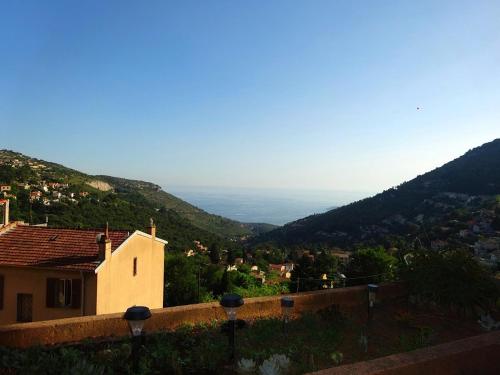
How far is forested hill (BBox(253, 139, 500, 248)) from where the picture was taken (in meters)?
56.6

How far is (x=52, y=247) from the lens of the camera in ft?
46.3

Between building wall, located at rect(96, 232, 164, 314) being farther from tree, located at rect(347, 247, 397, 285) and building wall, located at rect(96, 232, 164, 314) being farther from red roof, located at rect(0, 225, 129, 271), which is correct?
tree, located at rect(347, 247, 397, 285)

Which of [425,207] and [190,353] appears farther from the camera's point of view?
[425,207]

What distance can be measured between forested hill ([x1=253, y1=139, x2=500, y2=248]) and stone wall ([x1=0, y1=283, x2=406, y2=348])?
149ft

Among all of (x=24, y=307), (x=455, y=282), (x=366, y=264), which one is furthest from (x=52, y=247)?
(x=366, y=264)

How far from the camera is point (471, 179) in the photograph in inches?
2741

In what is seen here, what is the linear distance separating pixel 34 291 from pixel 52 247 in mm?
1747

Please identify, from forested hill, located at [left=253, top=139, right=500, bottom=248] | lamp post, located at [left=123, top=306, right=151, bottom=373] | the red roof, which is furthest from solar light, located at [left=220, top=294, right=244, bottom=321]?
forested hill, located at [left=253, top=139, right=500, bottom=248]

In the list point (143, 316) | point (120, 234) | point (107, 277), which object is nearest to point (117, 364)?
point (143, 316)

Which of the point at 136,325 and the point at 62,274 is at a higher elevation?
the point at 136,325

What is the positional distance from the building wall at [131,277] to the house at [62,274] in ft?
0.11

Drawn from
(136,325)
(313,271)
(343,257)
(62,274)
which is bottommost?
(343,257)

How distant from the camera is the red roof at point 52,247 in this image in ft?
43.2

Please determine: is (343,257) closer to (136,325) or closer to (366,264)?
(366,264)
